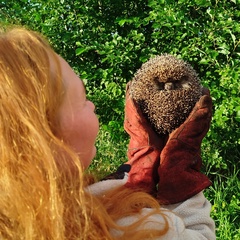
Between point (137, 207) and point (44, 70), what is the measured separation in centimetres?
39

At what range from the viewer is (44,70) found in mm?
1104

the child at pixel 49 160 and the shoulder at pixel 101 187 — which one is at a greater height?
the child at pixel 49 160

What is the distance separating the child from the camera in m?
1.06

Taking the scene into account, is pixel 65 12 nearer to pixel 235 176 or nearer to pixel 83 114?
pixel 235 176

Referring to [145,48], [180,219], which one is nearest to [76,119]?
[180,219]

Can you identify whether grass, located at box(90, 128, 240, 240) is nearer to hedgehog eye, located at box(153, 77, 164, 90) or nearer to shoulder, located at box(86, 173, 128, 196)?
hedgehog eye, located at box(153, 77, 164, 90)

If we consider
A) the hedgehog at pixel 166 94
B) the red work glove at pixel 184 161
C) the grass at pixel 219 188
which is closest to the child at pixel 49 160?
the red work glove at pixel 184 161

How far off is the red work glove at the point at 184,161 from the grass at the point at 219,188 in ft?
5.18

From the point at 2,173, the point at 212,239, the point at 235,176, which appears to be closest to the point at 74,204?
the point at 2,173

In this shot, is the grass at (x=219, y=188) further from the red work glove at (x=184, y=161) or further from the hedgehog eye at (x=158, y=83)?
the red work glove at (x=184, y=161)

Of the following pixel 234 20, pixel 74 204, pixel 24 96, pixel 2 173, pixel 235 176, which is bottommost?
pixel 235 176

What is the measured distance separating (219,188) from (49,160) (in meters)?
2.72

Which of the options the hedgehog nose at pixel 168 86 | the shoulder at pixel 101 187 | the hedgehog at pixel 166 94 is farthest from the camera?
the hedgehog nose at pixel 168 86

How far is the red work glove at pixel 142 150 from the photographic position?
4.87 feet
